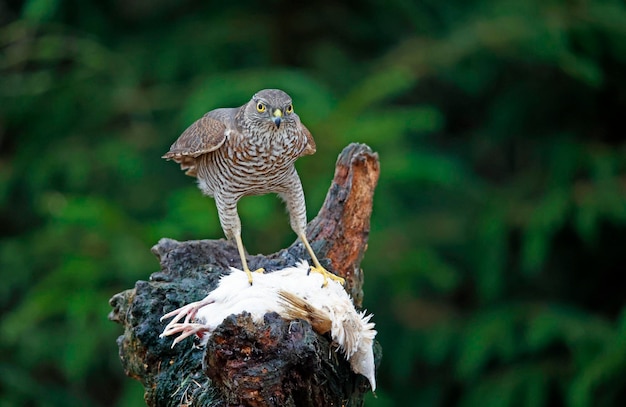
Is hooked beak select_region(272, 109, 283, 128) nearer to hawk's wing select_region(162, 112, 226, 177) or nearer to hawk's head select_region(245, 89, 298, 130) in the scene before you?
hawk's head select_region(245, 89, 298, 130)

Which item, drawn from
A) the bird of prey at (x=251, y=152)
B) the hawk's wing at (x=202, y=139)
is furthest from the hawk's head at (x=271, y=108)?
the hawk's wing at (x=202, y=139)

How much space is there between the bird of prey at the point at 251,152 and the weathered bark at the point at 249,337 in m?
0.19

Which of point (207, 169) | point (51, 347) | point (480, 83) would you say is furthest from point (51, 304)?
point (480, 83)

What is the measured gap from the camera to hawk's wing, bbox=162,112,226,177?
3.98 metres

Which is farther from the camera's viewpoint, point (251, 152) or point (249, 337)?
point (251, 152)

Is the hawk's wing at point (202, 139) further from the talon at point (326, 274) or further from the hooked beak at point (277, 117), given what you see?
the talon at point (326, 274)

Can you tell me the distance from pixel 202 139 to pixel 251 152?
323 millimetres

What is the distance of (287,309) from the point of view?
328cm

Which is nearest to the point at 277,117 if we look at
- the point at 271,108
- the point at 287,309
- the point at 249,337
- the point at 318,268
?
the point at 271,108

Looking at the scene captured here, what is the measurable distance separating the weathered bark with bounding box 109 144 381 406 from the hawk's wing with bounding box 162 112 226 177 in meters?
0.43

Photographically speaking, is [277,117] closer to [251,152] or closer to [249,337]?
[251,152]

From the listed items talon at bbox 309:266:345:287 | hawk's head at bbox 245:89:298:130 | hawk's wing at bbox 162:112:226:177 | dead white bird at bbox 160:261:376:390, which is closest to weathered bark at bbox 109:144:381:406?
dead white bird at bbox 160:261:376:390

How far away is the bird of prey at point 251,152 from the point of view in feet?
12.5

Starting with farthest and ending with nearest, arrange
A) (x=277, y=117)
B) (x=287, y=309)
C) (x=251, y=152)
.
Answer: (x=251, y=152) < (x=277, y=117) < (x=287, y=309)
